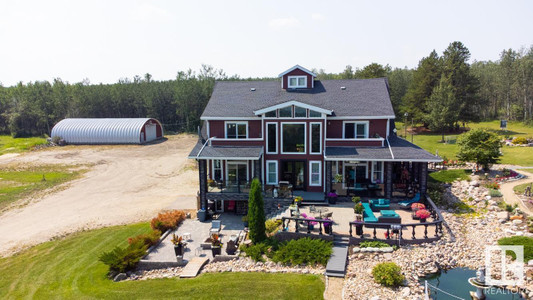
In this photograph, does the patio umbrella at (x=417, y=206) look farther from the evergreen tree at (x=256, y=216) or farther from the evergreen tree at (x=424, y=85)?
the evergreen tree at (x=424, y=85)

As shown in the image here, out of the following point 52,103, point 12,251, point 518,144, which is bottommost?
point 12,251

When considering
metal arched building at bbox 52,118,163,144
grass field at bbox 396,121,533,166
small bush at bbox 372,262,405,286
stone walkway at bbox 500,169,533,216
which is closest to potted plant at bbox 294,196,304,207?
small bush at bbox 372,262,405,286

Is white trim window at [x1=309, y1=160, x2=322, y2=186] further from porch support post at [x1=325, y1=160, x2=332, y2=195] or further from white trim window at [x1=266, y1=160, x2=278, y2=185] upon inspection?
white trim window at [x1=266, y1=160, x2=278, y2=185]

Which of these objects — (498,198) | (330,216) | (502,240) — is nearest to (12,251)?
(330,216)

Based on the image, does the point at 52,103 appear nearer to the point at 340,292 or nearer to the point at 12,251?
the point at 12,251

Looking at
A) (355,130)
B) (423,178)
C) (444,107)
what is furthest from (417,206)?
(444,107)

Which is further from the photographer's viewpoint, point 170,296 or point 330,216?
point 330,216

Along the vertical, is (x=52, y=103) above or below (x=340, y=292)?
above
